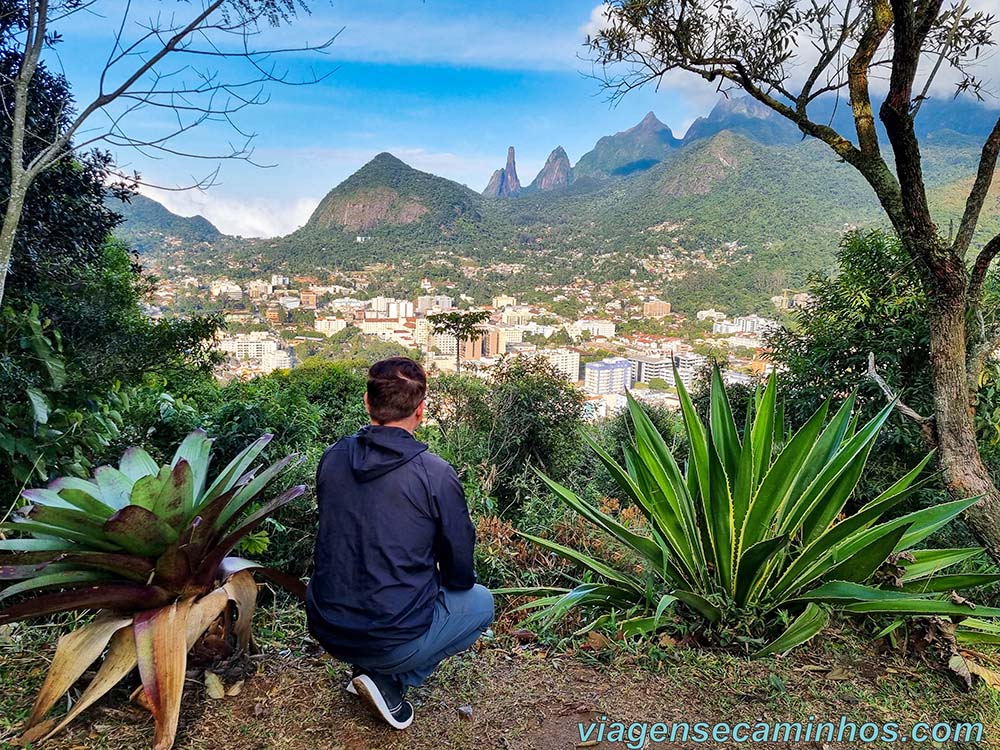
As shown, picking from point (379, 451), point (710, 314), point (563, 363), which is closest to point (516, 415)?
point (563, 363)

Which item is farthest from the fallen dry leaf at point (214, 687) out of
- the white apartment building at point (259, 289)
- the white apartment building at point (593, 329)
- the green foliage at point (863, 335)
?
the white apartment building at point (259, 289)

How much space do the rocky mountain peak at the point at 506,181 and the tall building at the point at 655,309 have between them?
3028 inches

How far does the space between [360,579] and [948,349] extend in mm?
3153

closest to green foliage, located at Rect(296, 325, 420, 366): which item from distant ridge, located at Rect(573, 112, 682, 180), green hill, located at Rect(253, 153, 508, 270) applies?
green hill, located at Rect(253, 153, 508, 270)

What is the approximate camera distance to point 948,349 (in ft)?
10.1

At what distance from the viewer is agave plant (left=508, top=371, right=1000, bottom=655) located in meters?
1.91

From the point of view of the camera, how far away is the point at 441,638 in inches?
65.5

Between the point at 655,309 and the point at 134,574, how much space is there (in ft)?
132

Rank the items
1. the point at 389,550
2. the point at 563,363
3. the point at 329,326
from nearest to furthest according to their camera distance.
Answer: the point at 389,550
the point at 563,363
the point at 329,326

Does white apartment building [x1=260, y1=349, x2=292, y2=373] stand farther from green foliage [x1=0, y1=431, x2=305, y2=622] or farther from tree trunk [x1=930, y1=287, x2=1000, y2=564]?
tree trunk [x1=930, y1=287, x2=1000, y2=564]

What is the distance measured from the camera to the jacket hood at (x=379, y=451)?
1583mm

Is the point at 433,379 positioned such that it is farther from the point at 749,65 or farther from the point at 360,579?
the point at 360,579

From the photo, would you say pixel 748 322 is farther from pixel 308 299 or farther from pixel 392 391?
pixel 392 391

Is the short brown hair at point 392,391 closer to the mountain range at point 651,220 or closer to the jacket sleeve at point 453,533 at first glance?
the jacket sleeve at point 453,533
